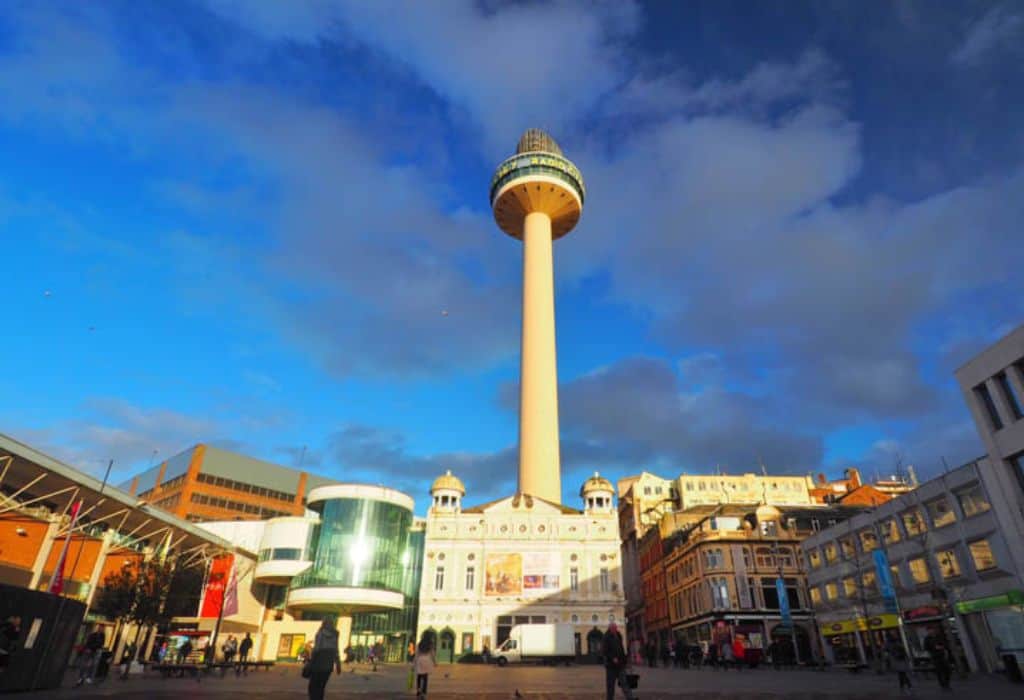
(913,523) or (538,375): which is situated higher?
(538,375)

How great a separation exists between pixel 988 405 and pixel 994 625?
11532 mm

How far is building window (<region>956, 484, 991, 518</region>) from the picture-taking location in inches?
1314

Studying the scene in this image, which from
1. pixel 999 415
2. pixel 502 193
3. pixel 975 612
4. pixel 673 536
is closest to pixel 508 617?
pixel 673 536

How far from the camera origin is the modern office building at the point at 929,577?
32156mm

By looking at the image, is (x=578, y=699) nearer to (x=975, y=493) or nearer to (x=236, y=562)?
(x=975, y=493)

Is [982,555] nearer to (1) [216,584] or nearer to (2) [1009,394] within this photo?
(2) [1009,394]

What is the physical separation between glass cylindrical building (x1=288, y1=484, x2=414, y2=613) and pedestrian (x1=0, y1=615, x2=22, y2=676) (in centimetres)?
4801

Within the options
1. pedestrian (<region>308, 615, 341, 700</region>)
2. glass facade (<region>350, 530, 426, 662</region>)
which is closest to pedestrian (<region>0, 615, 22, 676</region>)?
pedestrian (<region>308, 615, 341, 700</region>)

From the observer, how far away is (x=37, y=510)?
41.9m

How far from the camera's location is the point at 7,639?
16047 mm

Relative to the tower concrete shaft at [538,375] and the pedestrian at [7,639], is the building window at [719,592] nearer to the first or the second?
the tower concrete shaft at [538,375]

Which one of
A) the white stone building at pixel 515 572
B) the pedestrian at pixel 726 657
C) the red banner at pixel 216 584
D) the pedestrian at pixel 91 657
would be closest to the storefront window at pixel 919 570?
the pedestrian at pixel 726 657

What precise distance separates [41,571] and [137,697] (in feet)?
109

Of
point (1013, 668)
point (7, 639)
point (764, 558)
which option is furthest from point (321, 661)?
point (764, 558)
